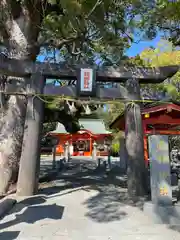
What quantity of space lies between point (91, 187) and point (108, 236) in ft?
13.8

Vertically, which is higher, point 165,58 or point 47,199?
point 165,58

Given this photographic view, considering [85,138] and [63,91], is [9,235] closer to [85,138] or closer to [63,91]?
[63,91]

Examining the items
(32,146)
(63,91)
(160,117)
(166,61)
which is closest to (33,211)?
(32,146)

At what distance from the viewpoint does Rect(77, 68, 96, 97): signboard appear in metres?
7.23

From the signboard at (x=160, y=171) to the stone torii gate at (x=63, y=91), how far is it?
62.5 inches

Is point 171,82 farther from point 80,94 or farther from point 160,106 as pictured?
point 80,94

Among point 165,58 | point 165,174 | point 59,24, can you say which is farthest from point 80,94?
point 165,58

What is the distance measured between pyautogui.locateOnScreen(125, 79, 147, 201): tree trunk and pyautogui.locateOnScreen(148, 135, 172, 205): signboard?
1.45 meters

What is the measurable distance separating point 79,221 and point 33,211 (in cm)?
116

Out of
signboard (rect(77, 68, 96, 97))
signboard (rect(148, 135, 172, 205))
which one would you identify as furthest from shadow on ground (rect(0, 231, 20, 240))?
signboard (rect(77, 68, 96, 97))

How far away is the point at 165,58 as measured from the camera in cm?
1617

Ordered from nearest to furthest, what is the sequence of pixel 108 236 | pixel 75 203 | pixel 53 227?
pixel 108 236 → pixel 53 227 → pixel 75 203

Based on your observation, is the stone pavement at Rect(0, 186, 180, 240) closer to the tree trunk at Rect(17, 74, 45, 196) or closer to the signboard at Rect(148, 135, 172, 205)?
the tree trunk at Rect(17, 74, 45, 196)

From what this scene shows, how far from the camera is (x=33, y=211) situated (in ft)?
18.2
